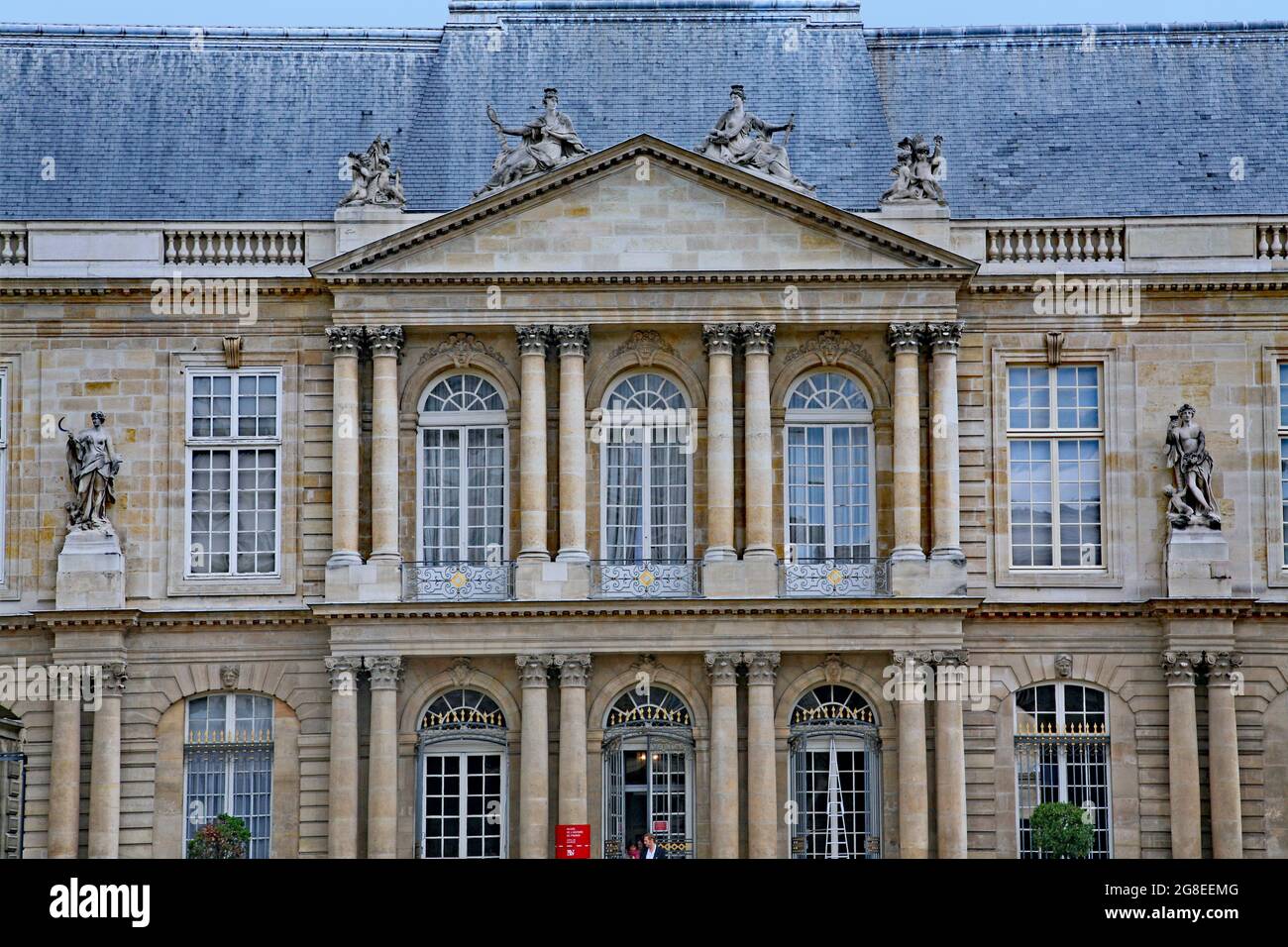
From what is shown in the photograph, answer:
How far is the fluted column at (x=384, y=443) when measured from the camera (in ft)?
109

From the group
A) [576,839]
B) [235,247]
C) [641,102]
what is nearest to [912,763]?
[576,839]

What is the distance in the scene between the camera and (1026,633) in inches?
1325

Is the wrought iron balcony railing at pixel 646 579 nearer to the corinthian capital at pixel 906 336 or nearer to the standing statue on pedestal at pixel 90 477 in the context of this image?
the corinthian capital at pixel 906 336

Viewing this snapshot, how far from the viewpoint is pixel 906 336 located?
33.4m

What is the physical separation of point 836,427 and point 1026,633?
3.81 metres

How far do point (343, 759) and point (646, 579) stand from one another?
15.4 feet

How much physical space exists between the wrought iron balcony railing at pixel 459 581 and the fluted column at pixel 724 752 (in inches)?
116

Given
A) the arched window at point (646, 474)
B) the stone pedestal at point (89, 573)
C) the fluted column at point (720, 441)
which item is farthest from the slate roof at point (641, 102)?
the stone pedestal at point (89, 573)

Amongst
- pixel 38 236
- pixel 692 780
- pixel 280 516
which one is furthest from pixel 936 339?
pixel 38 236

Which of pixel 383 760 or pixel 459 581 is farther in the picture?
pixel 459 581

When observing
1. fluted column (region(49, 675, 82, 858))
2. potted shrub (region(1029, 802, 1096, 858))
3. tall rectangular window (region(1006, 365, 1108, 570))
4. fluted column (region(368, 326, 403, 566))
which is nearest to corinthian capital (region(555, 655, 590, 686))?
fluted column (region(368, 326, 403, 566))

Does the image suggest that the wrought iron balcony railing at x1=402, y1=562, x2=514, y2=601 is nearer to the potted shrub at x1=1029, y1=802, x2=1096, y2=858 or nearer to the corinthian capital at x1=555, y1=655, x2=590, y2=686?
the corinthian capital at x1=555, y1=655, x2=590, y2=686

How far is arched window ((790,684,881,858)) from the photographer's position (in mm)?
33000

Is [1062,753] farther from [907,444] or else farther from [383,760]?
[383,760]
